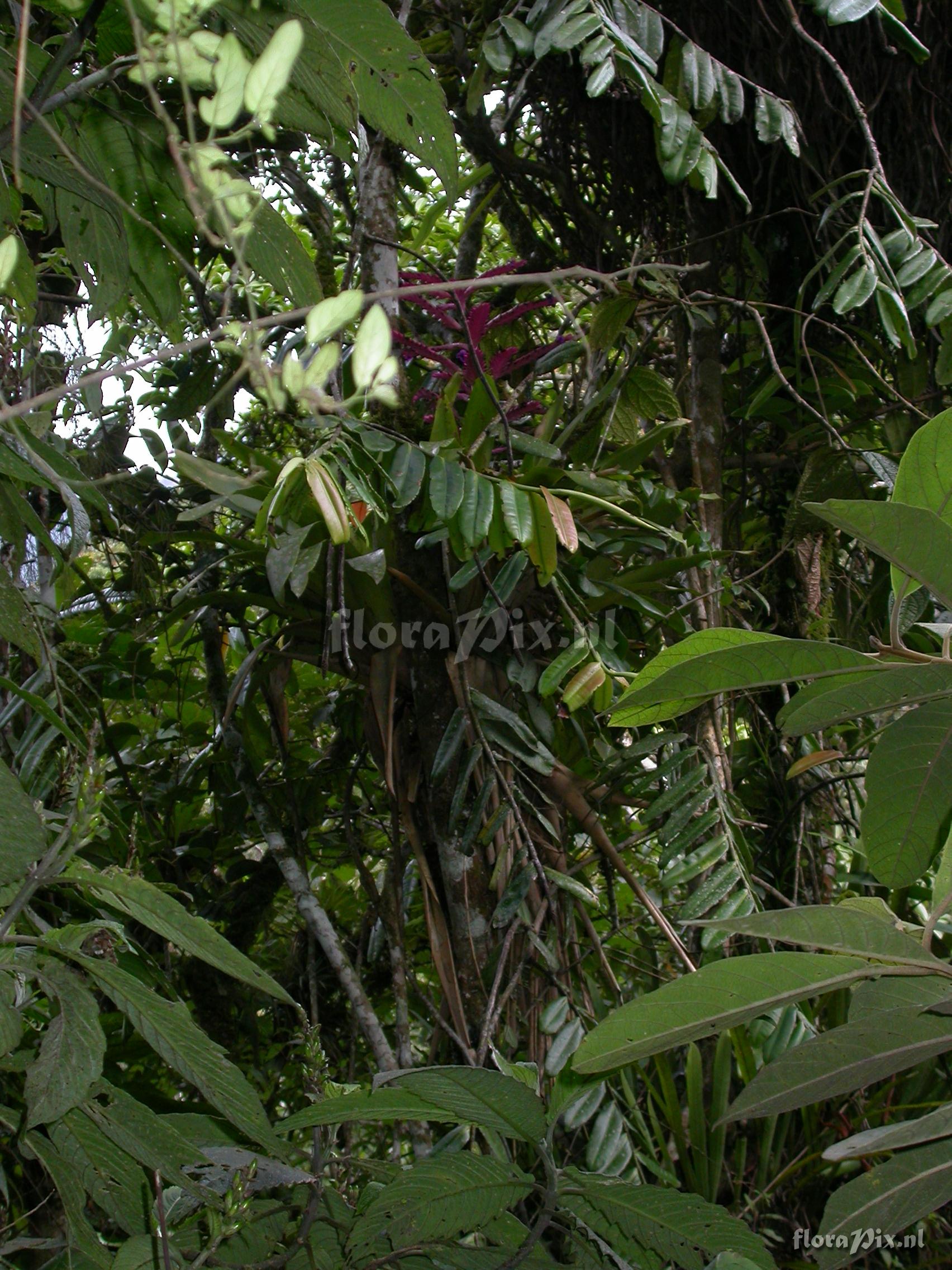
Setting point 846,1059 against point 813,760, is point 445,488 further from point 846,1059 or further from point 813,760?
point 846,1059

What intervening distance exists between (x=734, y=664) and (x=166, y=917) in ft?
1.14

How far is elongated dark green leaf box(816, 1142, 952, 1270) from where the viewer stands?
586mm

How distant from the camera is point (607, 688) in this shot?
994mm

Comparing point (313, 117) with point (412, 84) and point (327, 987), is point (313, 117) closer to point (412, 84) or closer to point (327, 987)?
point (412, 84)

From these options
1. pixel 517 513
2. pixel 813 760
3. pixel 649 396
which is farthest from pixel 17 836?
pixel 649 396

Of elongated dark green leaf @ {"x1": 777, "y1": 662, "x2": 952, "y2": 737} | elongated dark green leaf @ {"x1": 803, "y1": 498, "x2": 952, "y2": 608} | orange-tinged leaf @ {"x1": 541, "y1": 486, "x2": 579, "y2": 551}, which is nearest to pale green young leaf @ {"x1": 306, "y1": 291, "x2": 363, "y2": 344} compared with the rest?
elongated dark green leaf @ {"x1": 803, "y1": 498, "x2": 952, "y2": 608}

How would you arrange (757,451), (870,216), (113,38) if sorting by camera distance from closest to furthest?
(113,38) < (870,216) < (757,451)

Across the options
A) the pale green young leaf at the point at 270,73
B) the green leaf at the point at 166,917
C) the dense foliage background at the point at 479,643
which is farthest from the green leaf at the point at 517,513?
the pale green young leaf at the point at 270,73

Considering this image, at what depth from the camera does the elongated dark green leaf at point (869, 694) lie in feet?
1.78

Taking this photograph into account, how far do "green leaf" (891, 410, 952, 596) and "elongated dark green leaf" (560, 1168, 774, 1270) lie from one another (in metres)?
0.40

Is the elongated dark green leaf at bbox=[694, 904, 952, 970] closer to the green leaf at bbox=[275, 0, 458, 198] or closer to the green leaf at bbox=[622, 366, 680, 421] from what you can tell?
the green leaf at bbox=[275, 0, 458, 198]

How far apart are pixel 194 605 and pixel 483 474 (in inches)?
15.7

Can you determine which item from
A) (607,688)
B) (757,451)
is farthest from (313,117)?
(757,451)

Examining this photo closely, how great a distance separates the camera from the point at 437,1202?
56 cm
